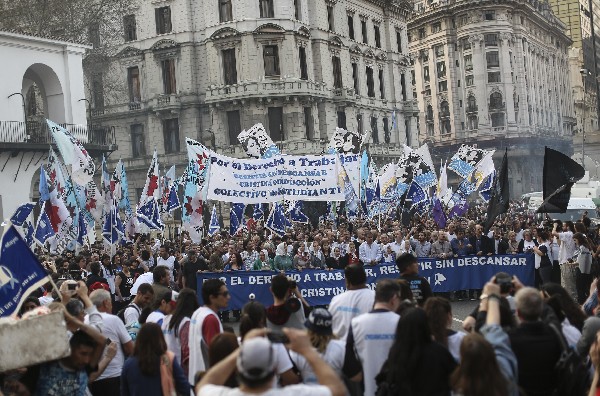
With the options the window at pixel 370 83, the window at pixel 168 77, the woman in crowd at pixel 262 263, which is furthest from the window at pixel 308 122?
the woman in crowd at pixel 262 263

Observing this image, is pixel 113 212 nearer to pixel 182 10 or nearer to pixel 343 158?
pixel 343 158

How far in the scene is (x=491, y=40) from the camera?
10375cm

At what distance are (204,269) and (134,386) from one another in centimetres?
1264

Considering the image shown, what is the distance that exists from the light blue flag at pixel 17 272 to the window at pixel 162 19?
53.9 meters

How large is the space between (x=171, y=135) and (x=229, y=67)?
18.7 ft

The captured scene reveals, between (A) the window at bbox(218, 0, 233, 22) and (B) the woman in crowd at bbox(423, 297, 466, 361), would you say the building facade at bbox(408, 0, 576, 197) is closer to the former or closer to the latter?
(A) the window at bbox(218, 0, 233, 22)

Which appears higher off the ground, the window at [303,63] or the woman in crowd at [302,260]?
the window at [303,63]

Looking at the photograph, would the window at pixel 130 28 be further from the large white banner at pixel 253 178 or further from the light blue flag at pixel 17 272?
the light blue flag at pixel 17 272

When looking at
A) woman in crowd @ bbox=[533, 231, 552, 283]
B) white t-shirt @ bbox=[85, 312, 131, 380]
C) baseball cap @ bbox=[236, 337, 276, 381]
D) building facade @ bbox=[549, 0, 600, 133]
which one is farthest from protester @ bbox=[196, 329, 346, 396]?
building facade @ bbox=[549, 0, 600, 133]

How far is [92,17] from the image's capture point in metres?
48.2

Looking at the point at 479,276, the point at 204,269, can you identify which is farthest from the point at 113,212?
the point at 479,276

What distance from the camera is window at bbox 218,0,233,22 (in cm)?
5822

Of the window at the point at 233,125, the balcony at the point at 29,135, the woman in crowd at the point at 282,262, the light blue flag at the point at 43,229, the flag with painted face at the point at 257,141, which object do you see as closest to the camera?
the woman in crowd at the point at 282,262

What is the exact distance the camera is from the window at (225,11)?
58.2m
